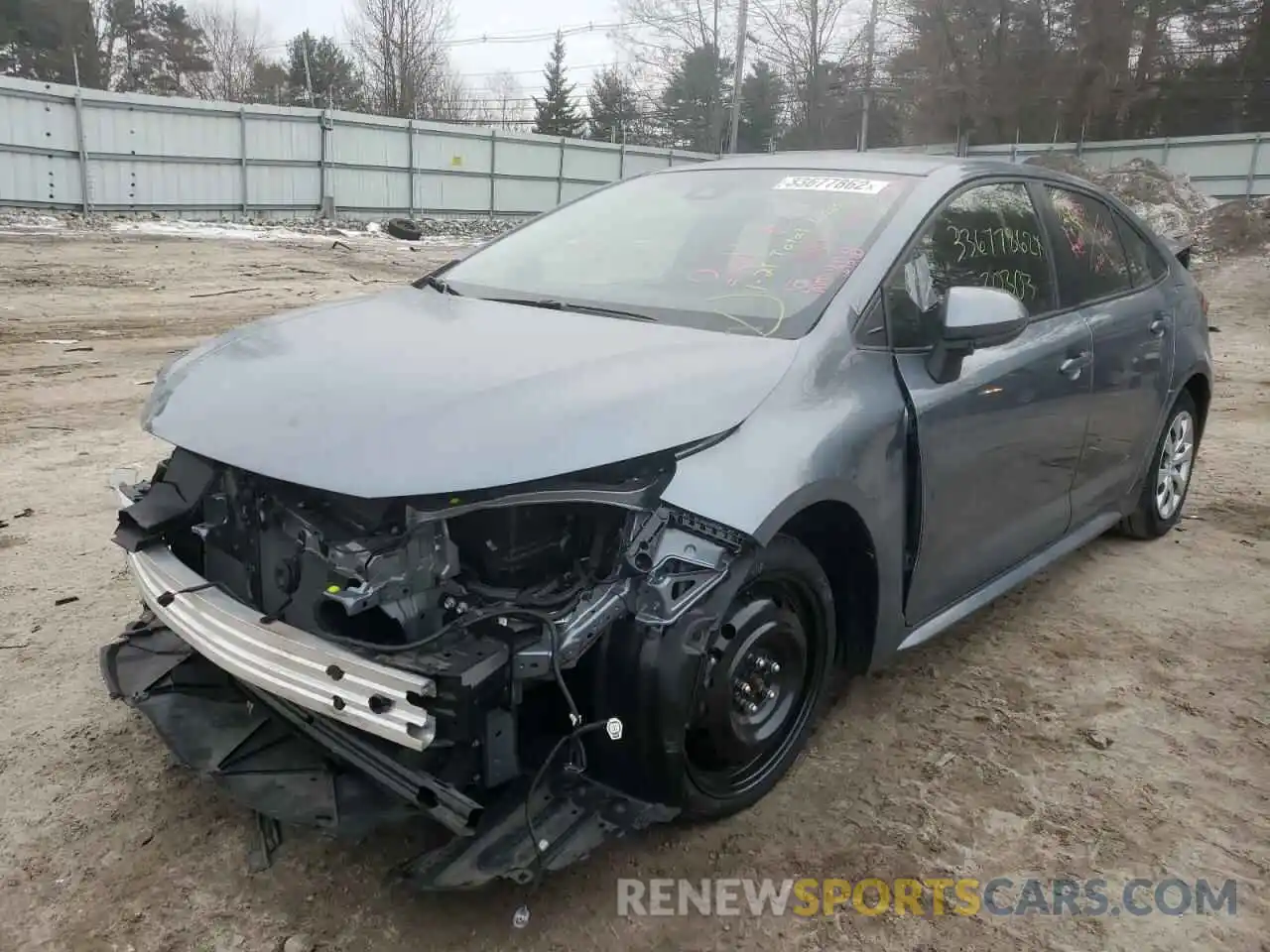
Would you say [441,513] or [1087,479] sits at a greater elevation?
[441,513]

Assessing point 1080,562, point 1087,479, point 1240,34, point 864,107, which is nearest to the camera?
point 1087,479

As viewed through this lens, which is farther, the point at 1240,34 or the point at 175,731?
the point at 1240,34

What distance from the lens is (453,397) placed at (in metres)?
2.32

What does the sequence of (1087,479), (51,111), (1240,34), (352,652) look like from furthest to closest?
(1240,34) < (51,111) < (1087,479) < (352,652)

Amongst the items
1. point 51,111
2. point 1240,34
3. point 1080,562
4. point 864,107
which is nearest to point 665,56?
point 864,107

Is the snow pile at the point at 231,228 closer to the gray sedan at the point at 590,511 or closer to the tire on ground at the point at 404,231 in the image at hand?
the tire on ground at the point at 404,231

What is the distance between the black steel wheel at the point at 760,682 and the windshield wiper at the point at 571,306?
2.76 feet

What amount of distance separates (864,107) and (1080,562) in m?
36.3

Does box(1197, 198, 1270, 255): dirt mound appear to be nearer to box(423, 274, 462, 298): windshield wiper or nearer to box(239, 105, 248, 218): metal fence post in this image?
box(239, 105, 248, 218): metal fence post

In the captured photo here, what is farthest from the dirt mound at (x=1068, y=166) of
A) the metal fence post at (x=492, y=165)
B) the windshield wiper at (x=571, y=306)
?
the windshield wiper at (x=571, y=306)

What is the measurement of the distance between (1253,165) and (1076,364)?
31.4 metres

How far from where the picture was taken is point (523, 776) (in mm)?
2271

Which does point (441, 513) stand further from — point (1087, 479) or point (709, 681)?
point (1087, 479)

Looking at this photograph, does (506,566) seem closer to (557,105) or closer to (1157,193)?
(1157,193)
